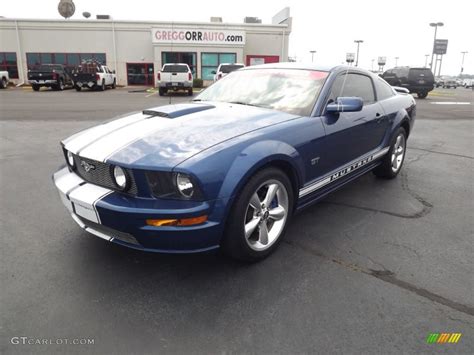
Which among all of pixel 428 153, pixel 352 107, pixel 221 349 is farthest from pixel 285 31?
pixel 221 349

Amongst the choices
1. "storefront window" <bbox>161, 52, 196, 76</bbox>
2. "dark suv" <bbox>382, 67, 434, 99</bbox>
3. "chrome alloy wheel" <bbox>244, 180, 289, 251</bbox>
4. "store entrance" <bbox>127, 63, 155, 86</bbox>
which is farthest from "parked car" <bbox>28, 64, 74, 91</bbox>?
"chrome alloy wheel" <bbox>244, 180, 289, 251</bbox>

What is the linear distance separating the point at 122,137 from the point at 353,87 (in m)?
2.57

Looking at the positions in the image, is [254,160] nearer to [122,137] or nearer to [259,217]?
[259,217]

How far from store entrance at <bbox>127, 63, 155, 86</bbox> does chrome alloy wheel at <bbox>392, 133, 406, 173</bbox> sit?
95.1 ft

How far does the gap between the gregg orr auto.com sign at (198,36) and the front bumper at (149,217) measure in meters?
29.8

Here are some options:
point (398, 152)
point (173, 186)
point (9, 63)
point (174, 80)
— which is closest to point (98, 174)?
point (173, 186)

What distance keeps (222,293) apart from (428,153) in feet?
19.3

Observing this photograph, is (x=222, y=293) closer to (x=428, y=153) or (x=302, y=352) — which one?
(x=302, y=352)

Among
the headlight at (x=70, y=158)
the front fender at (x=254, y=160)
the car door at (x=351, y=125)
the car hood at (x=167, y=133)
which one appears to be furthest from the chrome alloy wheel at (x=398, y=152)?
the headlight at (x=70, y=158)

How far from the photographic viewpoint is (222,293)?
2.51 meters

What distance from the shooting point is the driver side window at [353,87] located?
12.0 ft

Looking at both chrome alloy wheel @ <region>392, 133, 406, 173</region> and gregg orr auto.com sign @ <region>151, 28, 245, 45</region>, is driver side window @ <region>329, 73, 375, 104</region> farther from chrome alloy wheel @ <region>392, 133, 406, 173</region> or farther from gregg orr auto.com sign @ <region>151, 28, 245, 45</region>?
gregg orr auto.com sign @ <region>151, 28, 245, 45</region>

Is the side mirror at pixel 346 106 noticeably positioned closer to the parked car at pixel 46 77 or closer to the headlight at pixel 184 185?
the headlight at pixel 184 185

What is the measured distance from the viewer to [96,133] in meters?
3.03
